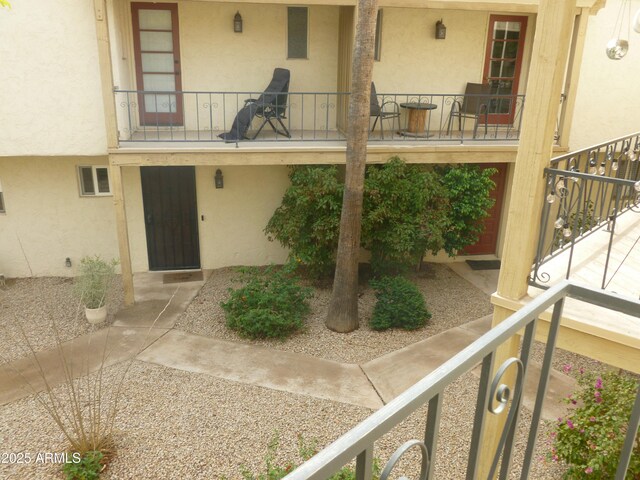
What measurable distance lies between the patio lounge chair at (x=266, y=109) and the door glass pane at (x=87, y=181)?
2.96m

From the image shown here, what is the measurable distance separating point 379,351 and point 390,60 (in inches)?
234

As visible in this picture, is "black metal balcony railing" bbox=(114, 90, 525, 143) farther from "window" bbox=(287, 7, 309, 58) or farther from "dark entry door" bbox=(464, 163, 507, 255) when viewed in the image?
"dark entry door" bbox=(464, 163, 507, 255)

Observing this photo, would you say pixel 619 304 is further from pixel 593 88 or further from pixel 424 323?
pixel 593 88

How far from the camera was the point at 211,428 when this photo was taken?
640cm

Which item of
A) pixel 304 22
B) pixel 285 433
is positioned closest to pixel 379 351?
pixel 285 433

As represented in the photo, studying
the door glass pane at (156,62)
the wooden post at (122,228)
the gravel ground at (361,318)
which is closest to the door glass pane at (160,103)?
the door glass pane at (156,62)

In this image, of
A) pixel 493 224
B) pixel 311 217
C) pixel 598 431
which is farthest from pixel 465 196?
pixel 598 431

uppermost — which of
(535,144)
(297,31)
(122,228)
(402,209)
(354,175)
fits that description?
A: (297,31)

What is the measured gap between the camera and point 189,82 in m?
10.5

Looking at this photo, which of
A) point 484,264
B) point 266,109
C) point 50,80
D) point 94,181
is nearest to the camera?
point 50,80

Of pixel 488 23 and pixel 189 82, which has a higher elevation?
pixel 488 23

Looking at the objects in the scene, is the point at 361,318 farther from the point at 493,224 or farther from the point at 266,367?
the point at 493,224

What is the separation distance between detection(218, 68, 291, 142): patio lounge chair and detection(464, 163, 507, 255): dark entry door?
5.11m

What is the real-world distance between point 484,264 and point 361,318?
13.8 feet
